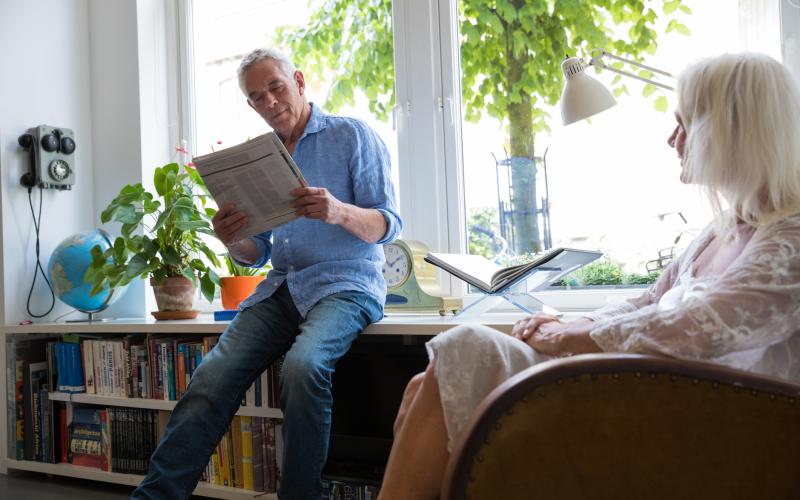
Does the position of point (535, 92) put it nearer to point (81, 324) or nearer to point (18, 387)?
point (81, 324)

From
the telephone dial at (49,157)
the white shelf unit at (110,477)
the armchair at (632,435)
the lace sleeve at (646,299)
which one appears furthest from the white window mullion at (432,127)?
the armchair at (632,435)

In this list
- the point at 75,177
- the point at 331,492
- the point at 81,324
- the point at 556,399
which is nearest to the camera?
the point at 556,399

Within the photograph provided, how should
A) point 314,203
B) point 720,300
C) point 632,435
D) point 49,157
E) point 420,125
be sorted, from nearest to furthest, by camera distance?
point 632,435 → point 720,300 → point 314,203 → point 420,125 → point 49,157

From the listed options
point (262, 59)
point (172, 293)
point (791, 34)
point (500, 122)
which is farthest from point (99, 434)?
point (791, 34)

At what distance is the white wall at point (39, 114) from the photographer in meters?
2.92

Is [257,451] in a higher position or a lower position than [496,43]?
lower

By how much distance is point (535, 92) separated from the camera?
2564mm

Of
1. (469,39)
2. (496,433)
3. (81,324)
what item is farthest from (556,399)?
(81,324)

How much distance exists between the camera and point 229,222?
1938 mm

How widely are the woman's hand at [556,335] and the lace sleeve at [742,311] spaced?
0.13 m

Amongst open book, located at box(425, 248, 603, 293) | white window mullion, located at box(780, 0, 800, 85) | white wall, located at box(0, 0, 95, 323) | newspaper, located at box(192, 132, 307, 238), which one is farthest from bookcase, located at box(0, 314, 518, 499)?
white window mullion, located at box(780, 0, 800, 85)

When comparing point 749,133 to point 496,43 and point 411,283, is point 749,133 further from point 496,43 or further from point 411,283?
point 496,43

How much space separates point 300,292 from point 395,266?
45cm

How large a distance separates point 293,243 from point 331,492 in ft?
2.49
